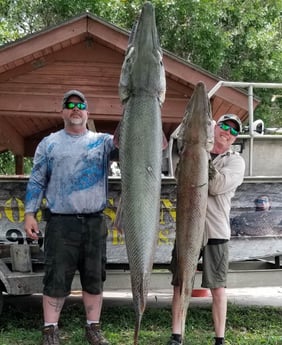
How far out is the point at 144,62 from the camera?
3129 millimetres

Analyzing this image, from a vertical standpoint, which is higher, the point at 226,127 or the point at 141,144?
the point at 226,127

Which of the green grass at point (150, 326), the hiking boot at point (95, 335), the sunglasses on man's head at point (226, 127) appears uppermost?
the sunglasses on man's head at point (226, 127)

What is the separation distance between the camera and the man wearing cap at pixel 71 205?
4246mm

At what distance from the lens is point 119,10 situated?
49.5ft

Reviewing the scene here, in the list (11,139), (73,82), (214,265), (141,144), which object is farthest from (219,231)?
(11,139)

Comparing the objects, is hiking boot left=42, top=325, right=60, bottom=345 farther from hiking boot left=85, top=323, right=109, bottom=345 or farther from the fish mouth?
the fish mouth

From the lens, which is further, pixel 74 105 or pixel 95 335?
pixel 95 335

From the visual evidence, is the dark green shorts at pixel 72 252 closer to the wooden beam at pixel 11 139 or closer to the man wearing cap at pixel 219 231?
the man wearing cap at pixel 219 231

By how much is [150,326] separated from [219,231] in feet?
6.46

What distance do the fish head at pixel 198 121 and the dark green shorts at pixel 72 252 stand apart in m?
1.30

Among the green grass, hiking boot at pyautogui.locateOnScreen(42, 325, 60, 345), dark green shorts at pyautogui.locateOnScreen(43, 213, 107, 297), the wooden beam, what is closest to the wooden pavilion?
the wooden beam

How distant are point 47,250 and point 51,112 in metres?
4.26

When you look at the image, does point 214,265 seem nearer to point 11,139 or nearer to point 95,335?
point 95,335

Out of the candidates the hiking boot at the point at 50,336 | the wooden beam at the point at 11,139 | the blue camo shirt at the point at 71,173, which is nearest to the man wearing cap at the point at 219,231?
the blue camo shirt at the point at 71,173
